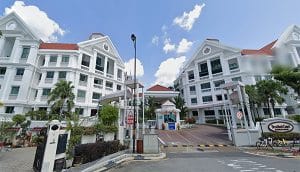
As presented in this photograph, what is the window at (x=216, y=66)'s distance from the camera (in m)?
35.1

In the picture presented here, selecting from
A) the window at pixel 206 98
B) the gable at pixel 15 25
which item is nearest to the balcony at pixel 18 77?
the gable at pixel 15 25

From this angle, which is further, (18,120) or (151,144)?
(18,120)

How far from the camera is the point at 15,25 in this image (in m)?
26.9

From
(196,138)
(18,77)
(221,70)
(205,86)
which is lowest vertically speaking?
(196,138)

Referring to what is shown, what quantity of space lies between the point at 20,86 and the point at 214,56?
37936mm

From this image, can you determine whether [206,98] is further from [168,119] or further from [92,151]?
[92,151]

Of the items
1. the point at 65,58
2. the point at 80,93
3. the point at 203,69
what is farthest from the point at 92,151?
the point at 203,69

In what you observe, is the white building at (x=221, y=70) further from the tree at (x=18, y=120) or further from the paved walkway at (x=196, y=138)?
the tree at (x=18, y=120)

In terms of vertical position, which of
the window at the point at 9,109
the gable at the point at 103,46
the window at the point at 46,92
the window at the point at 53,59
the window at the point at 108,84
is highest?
the gable at the point at 103,46

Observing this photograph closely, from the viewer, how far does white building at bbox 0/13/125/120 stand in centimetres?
2341

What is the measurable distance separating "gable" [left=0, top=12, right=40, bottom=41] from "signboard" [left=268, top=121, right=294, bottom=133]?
1424 inches

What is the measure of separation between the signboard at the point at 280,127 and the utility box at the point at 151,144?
1208 cm

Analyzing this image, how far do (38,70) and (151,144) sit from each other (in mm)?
25636

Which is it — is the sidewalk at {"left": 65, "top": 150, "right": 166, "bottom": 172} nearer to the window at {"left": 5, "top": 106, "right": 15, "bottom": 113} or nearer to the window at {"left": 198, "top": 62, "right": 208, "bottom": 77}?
the window at {"left": 5, "top": 106, "right": 15, "bottom": 113}
